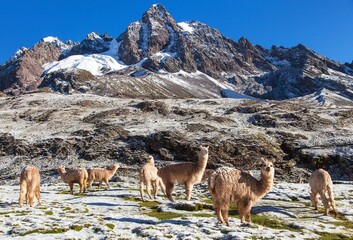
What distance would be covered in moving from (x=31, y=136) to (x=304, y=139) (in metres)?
50.5

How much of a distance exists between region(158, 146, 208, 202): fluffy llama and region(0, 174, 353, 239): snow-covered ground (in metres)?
1.48

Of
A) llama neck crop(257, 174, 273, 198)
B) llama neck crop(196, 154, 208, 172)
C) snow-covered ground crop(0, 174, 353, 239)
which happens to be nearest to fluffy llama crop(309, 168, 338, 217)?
snow-covered ground crop(0, 174, 353, 239)

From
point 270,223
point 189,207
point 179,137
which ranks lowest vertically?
point 270,223

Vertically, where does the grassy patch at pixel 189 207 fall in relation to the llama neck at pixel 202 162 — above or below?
below

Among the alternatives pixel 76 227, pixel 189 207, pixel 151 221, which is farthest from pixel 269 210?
pixel 76 227

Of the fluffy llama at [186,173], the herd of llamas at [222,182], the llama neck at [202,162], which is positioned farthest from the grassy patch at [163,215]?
the llama neck at [202,162]

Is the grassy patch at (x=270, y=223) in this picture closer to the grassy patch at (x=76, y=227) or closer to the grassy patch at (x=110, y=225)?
the grassy patch at (x=110, y=225)

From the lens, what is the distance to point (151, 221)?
61.0 ft

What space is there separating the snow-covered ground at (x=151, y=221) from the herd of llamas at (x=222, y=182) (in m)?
0.81

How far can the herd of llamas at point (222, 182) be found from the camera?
58.0ft

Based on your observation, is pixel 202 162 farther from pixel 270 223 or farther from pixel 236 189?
pixel 270 223

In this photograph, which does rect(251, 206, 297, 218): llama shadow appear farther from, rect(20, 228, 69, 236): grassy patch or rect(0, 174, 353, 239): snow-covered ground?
rect(20, 228, 69, 236): grassy patch

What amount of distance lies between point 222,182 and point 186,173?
735 centimetres

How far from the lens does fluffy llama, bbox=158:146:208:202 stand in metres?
24.4
